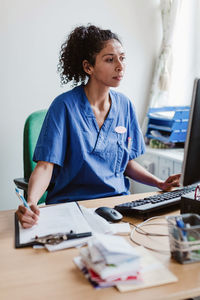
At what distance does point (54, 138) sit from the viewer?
4.94 ft

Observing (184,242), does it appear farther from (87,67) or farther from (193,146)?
(87,67)

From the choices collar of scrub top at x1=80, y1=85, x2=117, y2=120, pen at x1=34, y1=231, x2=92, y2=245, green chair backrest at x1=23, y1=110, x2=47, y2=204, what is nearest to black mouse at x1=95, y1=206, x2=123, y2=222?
pen at x1=34, y1=231, x2=92, y2=245

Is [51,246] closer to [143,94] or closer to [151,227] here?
[151,227]

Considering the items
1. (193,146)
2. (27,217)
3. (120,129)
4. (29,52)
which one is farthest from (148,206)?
(29,52)

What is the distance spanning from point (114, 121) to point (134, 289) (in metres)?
Result: 0.97

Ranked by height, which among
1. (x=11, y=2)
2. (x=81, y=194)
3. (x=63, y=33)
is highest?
(x=11, y=2)

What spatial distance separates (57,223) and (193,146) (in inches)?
18.5

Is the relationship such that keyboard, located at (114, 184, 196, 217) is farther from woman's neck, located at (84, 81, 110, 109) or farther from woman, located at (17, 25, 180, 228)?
woman's neck, located at (84, 81, 110, 109)

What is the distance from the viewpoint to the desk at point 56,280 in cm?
77

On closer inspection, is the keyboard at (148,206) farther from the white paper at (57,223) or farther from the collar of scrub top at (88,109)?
the collar of scrub top at (88,109)

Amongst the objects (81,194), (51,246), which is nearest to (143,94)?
(81,194)

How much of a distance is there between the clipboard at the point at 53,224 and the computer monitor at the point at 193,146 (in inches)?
13.2

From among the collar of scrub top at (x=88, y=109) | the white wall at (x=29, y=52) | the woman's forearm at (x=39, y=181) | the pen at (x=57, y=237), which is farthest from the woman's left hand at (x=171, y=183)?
the white wall at (x=29, y=52)

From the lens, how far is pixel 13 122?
96.0 inches
